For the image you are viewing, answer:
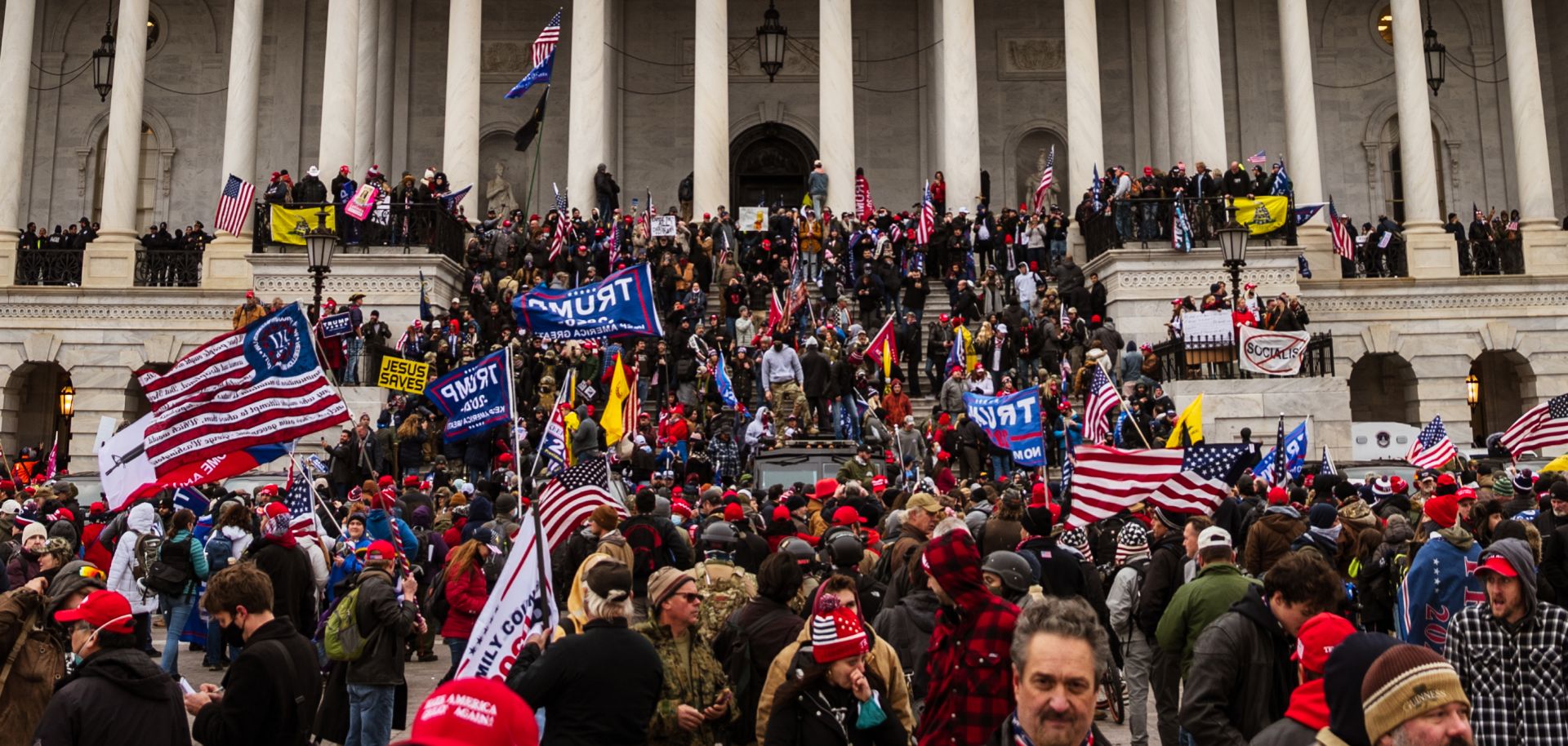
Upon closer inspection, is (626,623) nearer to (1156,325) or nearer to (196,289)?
(1156,325)

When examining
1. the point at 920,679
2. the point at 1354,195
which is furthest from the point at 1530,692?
the point at 1354,195

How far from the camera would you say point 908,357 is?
28750 mm

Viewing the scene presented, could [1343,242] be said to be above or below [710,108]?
below

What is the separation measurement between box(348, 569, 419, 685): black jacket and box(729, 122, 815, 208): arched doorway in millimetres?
34178

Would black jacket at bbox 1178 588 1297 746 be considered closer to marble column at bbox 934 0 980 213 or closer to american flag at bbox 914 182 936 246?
american flag at bbox 914 182 936 246

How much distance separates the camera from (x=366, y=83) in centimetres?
3769

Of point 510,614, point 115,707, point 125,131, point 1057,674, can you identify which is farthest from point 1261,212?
point 1057,674

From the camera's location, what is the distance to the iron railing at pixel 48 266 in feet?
113

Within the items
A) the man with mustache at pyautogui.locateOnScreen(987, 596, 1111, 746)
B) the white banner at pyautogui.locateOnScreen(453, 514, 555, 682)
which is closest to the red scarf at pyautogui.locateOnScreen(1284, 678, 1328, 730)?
the man with mustache at pyautogui.locateOnScreen(987, 596, 1111, 746)

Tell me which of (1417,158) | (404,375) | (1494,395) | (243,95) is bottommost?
(404,375)

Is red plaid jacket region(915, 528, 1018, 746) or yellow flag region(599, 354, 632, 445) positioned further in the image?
yellow flag region(599, 354, 632, 445)

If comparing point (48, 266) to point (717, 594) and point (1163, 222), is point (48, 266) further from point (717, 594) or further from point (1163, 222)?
point (717, 594)

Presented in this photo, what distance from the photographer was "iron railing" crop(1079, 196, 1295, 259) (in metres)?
31.3

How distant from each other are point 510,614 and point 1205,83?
31.1 m
